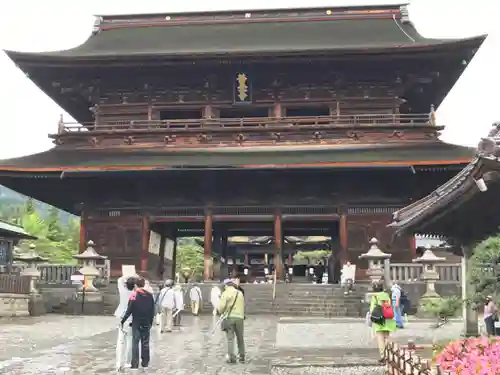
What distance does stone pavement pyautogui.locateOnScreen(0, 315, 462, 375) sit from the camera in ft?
35.8

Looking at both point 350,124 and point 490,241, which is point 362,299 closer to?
point 350,124

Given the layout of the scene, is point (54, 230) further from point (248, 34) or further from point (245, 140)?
point (245, 140)

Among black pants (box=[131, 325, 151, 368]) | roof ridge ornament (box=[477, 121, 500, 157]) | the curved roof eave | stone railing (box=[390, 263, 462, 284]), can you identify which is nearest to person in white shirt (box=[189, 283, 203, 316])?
stone railing (box=[390, 263, 462, 284])

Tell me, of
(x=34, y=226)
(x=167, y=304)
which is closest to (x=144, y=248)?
(x=167, y=304)

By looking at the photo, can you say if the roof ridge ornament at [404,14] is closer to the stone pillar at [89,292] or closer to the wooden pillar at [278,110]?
the wooden pillar at [278,110]

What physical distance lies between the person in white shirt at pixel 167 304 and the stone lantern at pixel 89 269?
25.5 feet

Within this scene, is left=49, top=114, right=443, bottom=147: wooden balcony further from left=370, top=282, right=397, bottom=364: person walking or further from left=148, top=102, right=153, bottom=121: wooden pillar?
left=370, top=282, right=397, bottom=364: person walking

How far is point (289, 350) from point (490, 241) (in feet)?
19.0

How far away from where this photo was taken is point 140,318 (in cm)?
1059

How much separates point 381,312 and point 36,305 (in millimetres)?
17285

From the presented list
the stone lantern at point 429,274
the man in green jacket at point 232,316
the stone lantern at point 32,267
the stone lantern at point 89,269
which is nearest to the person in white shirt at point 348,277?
the stone lantern at point 429,274

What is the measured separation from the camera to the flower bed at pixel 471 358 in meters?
6.00

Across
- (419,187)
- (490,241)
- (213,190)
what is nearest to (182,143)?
(213,190)

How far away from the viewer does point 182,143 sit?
91.2 feet
